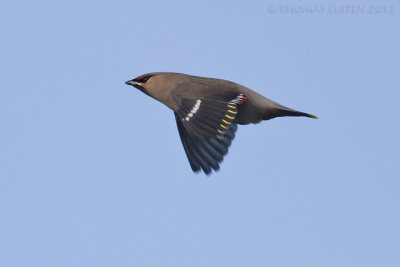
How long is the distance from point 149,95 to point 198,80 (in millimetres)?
749

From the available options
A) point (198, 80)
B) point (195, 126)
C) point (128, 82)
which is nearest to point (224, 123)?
point (195, 126)

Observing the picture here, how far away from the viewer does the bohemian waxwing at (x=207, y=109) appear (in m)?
9.43

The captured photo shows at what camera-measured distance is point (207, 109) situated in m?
9.67

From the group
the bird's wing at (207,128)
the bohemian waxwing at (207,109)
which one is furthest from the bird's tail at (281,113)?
the bird's wing at (207,128)

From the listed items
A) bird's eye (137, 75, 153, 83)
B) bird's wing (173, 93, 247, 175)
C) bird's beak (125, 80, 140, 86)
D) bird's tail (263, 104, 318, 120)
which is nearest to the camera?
bird's wing (173, 93, 247, 175)

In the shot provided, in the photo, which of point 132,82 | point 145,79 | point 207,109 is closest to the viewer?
point 207,109

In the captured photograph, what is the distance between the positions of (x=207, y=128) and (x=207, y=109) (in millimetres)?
257

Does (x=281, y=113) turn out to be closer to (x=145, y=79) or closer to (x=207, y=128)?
(x=207, y=128)

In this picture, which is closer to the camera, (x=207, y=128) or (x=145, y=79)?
(x=207, y=128)

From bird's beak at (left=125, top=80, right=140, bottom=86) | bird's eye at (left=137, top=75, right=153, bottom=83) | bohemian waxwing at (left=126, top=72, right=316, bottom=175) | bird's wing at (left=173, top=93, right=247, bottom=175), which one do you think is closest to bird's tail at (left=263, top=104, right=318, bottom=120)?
Result: bohemian waxwing at (left=126, top=72, right=316, bottom=175)

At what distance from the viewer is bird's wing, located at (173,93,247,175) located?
9.38 m

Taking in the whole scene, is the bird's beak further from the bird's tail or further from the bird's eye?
the bird's tail

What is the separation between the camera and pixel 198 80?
10.3 meters

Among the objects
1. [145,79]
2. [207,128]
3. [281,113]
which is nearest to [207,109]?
[207,128]
